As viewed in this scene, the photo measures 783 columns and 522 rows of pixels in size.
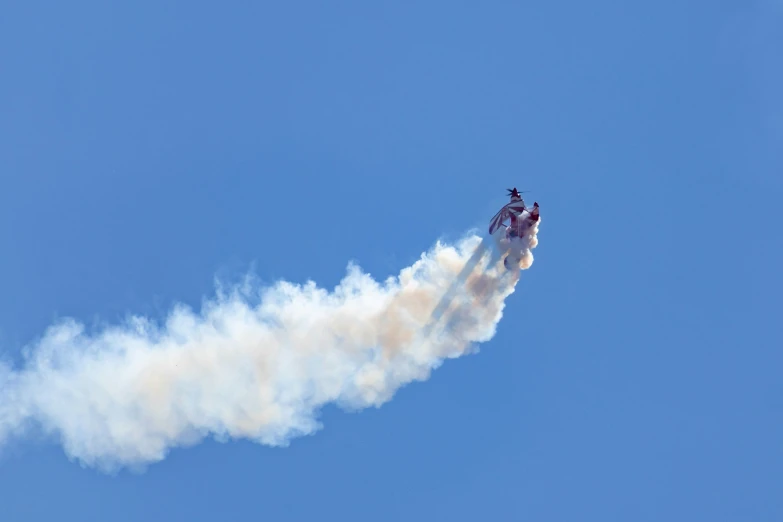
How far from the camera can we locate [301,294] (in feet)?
354

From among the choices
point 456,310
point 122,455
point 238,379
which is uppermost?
point 456,310

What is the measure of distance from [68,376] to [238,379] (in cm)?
1119

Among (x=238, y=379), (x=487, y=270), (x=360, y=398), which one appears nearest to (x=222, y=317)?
(x=238, y=379)

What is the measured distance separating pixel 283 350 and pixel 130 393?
1053 cm

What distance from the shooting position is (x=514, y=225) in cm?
10375

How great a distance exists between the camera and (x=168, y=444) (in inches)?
4200

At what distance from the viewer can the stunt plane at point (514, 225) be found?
104 meters

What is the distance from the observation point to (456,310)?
4178 inches

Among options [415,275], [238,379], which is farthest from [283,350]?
[415,275]

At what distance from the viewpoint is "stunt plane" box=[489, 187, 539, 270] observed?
104 meters

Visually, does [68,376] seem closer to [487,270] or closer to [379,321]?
[379,321]

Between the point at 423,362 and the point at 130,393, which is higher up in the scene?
the point at 423,362

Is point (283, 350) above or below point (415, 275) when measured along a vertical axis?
below

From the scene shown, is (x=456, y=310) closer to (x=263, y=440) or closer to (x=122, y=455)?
(x=263, y=440)
